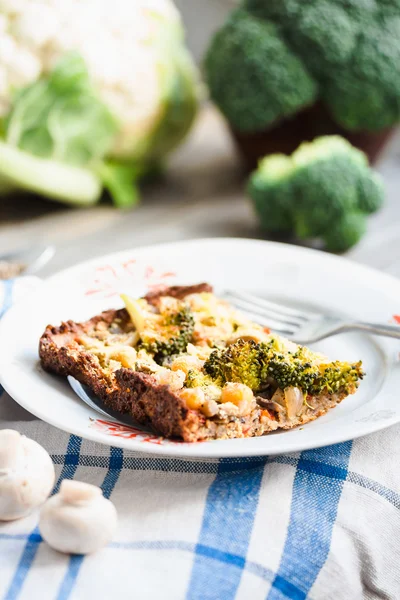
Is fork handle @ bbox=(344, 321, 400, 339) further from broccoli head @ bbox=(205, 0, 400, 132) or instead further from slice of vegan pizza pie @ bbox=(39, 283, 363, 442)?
broccoli head @ bbox=(205, 0, 400, 132)

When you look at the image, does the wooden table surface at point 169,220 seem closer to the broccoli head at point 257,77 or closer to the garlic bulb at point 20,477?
the broccoli head at point 257,77

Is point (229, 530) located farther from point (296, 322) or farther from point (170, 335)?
point (296, 322)

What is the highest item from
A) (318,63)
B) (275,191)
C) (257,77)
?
(318,63)

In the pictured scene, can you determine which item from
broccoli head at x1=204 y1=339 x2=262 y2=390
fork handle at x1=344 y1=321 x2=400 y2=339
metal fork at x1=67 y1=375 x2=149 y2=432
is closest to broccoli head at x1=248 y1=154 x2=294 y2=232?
fork handle at x1=344 y1=321 x2=400 y2=339

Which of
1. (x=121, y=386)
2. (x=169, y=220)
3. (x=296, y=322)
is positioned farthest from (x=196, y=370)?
(x=169, y=220)

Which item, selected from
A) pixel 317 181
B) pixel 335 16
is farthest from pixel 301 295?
pixel 335 16

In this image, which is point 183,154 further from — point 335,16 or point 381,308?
point 381,308
